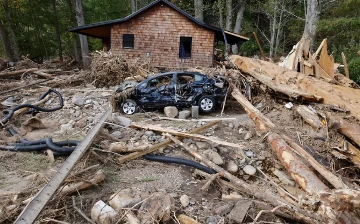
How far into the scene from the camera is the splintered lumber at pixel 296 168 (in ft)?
14.0

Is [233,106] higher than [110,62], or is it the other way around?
[110,62]

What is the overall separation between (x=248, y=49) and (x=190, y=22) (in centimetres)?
1015

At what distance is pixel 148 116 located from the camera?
927 cm

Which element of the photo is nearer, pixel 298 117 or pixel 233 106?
pixel 298 117

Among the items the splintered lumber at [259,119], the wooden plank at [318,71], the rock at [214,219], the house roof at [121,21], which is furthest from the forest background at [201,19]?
the rock at [214,219]

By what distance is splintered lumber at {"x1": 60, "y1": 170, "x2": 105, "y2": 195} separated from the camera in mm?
4391

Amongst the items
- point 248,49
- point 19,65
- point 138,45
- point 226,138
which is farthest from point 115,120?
point 248,49

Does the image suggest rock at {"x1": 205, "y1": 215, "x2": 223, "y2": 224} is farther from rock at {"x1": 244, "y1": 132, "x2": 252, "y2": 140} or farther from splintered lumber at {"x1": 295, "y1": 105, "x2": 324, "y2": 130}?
splintered lumber at {"x1": 295, "y1": 105, "x2": 324, "y2": 130}

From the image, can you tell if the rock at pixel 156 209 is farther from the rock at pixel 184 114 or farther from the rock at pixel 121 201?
the rock at pixel 184 114

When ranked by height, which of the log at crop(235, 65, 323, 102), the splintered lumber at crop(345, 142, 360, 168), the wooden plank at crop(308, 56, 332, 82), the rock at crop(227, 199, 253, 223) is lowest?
the rock at crop(227, 199, 253, 223)

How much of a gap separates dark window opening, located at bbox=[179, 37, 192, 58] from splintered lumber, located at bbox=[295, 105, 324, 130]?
11.2 meters

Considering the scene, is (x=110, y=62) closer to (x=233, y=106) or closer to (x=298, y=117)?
(x=233, y=106)

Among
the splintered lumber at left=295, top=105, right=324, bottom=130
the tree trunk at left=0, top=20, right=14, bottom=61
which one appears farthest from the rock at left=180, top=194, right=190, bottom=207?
the tree trunk at left=0, top=20, right=14, bottom=61

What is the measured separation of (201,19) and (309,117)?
17.2 meters
